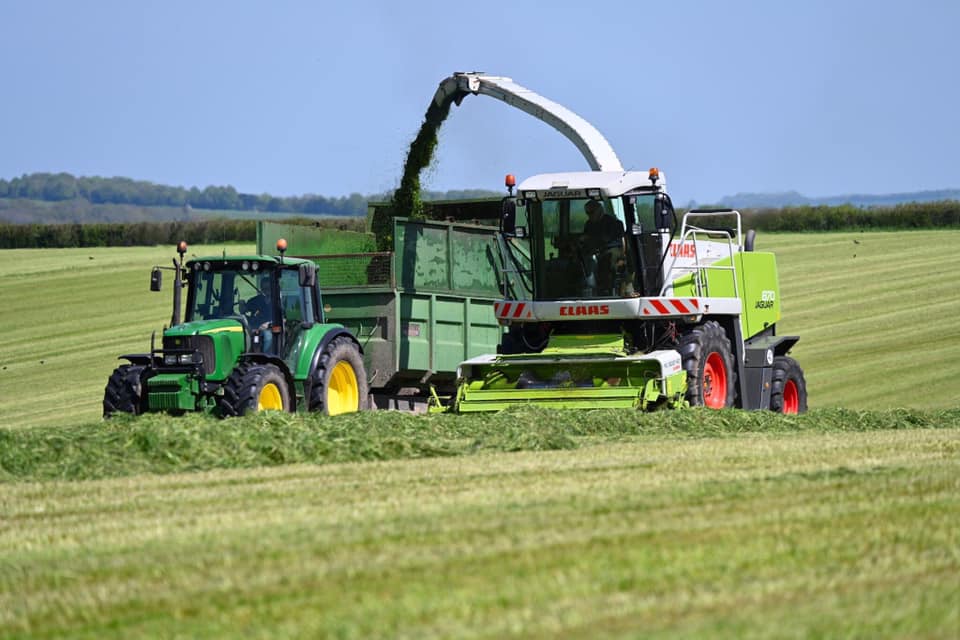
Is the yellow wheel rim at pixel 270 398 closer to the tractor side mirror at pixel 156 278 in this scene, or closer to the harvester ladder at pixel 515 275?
the tractor side mirror at pixel 156 278

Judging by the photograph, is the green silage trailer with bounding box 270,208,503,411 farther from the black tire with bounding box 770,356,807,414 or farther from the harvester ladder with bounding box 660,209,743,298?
the black tire with bounding box 770,356,807,414

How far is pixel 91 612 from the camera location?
464 centimetres

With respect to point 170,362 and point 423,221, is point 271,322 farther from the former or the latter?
point 423,221

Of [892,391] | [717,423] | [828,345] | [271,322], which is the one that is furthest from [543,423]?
[828,345]

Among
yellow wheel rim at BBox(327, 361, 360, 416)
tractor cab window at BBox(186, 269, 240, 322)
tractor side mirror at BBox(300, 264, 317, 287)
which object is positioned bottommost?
yellow wheel rim at BBox(327, 361, 360, 416)

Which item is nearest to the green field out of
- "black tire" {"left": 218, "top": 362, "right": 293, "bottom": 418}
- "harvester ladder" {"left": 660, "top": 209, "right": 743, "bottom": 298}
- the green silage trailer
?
"black tire" {"left": 218, "top": 362, "right": 293, "bottom": 418}

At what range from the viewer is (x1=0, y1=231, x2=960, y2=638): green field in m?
4.36

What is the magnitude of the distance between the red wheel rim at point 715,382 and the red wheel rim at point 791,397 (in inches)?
69.9

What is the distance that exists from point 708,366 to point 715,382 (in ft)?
0.88

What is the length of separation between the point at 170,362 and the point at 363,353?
8.16ft

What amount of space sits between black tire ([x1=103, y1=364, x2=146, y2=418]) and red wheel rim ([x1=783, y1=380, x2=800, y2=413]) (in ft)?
23.1

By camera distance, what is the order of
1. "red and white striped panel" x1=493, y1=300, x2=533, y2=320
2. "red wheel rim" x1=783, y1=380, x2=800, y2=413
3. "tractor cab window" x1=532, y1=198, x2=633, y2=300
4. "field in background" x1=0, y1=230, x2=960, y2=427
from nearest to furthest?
1. "tractor cab window" x1=532, y1=198, x2=633, y2=300
2. "red and white striped panel" x1=493, y1=300, x2=533, y2=320
3. "red wheel rim" x1=783, y1=380, x2=800, y2=413
4. "field in background" x1=0, y1=230, x2=960, y2=427

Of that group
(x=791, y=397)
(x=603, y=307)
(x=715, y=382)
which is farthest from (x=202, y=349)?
(x=791, y=397)

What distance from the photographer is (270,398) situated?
39.4ft
